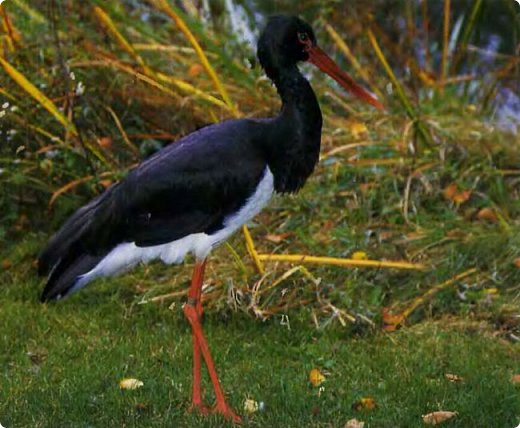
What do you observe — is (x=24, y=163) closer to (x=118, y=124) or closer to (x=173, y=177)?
(x=118, y=124)

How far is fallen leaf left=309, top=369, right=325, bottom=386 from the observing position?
475 centimetres

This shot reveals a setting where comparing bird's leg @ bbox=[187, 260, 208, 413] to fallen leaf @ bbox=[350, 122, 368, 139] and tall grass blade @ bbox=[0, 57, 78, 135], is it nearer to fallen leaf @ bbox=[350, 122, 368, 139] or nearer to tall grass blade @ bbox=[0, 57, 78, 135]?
tall grass blade @ bbox=[0, 57, 78, 135]

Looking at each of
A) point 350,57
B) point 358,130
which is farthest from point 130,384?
point 350,57

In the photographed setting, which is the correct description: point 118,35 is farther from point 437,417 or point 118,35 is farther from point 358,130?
point 437,417

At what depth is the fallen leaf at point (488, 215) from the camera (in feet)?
19.9

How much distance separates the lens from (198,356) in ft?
14.8

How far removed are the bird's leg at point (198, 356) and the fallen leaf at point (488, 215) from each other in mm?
2102

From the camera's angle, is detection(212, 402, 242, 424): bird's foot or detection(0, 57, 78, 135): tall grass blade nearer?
detection(212, 402, 242, 424): bird's foot

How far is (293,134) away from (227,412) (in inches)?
44.7

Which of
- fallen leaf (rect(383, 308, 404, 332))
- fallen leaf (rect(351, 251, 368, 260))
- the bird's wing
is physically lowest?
fallen leaf (rect(383, 308, 404, 332))

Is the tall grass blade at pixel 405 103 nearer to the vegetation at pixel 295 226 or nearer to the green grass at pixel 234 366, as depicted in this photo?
the vegetation at pixel 295 226

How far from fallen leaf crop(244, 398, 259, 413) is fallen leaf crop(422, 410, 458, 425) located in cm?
67

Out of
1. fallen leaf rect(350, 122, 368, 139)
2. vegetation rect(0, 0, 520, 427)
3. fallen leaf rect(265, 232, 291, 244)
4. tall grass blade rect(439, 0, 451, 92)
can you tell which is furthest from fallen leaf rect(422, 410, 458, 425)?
tall grass blade rect(439, 0, 451, 92)

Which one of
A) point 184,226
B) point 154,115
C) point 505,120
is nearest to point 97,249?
point 184,226
